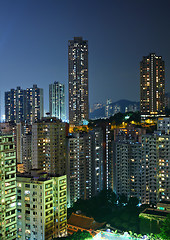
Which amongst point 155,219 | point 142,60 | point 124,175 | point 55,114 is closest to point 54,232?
point 155,219

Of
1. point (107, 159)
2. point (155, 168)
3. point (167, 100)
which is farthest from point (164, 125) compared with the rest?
point (167, 100)

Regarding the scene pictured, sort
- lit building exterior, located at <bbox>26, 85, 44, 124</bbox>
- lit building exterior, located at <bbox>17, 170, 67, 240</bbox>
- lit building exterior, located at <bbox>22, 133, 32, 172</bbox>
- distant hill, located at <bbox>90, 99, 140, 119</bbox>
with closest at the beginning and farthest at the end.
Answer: lit building exterior, located at <bbox>17, 170, 67, 240</bbox> < lit building exterior, located at <bbox>22, 133, 32, 172</bbox> < lit building exterior, located at <bbox>26, 85, 44, 124</bbox> < distant hill, located at <bbox>90, 99, 140, 119</bbox>

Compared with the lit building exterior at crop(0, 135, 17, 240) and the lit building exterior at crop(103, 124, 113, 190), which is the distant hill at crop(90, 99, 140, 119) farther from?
the lit building exterior at crop(0, 135, 17, 240)

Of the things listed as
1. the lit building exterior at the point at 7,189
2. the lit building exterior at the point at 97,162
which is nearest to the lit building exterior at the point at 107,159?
the lit building exterior at the point at 97,162

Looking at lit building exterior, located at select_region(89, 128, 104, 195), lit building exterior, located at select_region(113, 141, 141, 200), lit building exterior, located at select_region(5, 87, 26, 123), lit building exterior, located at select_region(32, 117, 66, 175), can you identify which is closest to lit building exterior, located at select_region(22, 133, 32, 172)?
lit building exterior, located at select_region(32, 117, 66, 175)

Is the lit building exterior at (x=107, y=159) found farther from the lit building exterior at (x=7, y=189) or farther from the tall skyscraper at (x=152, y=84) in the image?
the lit building exterior at (x=7, y=189)

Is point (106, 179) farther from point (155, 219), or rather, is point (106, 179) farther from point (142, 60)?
point (142, 60)
